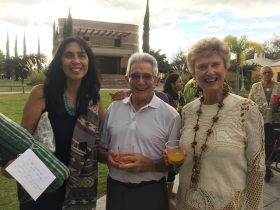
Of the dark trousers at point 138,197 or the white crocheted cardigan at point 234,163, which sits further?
the dark trousers at point 138,197

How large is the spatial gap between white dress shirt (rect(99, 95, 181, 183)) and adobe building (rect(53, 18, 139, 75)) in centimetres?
3367

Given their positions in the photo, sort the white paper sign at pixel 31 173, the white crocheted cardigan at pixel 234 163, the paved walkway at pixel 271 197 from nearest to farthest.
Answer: the white paper sign at pixel 31 173
the white crocheted cardigan at pixel 234 163
the paved walkway at pixel 271 197

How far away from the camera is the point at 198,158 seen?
1.83m

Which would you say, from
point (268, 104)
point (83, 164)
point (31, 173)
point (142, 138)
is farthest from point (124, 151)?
point (268, 104)

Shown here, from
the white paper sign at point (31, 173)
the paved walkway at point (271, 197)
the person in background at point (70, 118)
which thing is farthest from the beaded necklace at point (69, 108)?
the paved walkway at point (271, 197)

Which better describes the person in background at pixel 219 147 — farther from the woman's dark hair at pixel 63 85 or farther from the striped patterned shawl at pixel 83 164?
the woman's dark hair at pixel 63 85

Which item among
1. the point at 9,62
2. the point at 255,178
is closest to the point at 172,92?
the point at 255,178

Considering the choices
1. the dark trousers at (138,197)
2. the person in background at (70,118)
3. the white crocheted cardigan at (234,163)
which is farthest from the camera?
the person in background at (70,118)

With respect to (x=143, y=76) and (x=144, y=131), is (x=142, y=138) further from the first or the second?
(x=143, y=76)

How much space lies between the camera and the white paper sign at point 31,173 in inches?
58.2

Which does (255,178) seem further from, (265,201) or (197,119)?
(265,201)

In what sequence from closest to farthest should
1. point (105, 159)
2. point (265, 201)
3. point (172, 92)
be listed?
point (105, 159) → point (265, 201) → point (172, 92)

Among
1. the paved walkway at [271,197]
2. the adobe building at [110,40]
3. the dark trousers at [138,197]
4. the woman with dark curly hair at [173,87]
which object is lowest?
the paved walkway at [271,197]

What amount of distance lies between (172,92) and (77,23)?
35.6 m
